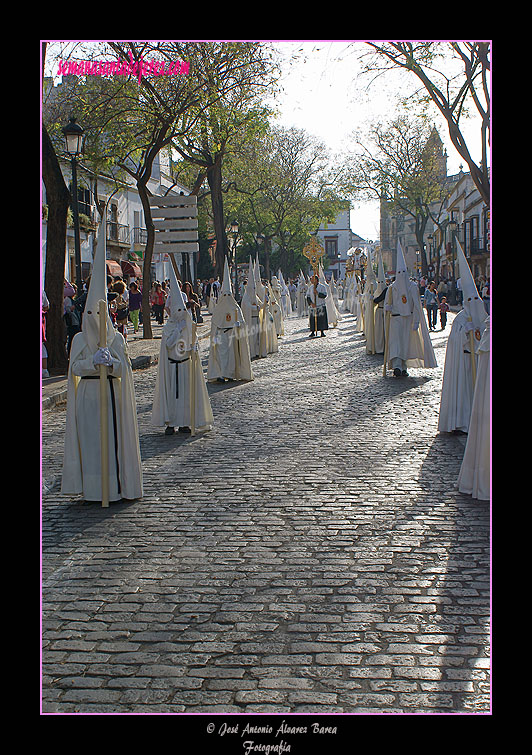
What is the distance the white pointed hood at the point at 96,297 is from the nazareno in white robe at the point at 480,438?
2.92 meters

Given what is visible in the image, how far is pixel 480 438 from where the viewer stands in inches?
257

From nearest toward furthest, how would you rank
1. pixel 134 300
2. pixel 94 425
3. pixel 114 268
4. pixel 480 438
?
1. pixel 480 438
2. pixel 94 425
3. pixel 134 300
4. pixel 114 268

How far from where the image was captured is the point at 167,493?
7.26 m

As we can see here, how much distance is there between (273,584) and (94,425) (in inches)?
97.4

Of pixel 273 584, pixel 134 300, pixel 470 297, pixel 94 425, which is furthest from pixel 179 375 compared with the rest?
pixel 134 300

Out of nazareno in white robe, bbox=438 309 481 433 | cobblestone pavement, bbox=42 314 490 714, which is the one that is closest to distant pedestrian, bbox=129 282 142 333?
cobblestone pavement, bbox=42 314 490 714

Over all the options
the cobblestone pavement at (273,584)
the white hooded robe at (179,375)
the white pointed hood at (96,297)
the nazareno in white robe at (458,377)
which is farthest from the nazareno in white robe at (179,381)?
the white pointed hood at (96,297)

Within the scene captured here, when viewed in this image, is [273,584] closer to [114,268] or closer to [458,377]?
[458,377]

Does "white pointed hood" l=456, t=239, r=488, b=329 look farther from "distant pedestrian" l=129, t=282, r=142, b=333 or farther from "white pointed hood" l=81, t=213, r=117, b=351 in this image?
"distant pedestrian" l=129, t=282, r=142, b=333

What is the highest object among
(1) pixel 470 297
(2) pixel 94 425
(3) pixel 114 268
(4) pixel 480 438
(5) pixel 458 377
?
(3) pixel 114 268

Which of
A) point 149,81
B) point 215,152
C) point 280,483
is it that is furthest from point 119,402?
point 215,152

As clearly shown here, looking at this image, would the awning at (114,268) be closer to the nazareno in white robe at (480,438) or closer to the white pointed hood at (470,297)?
the white pointed hood at (470,297)

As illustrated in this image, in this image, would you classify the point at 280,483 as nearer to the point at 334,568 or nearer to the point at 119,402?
the point at 119,402
